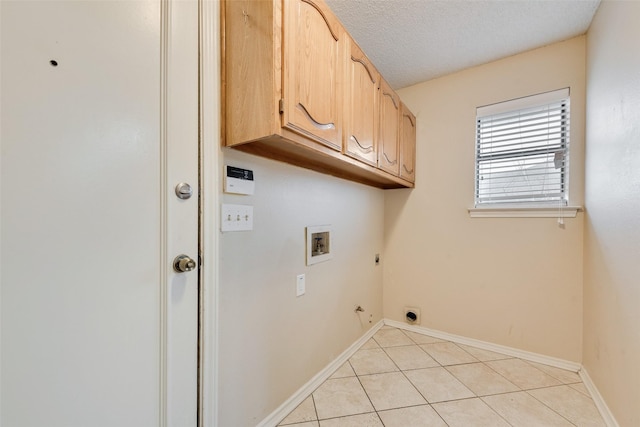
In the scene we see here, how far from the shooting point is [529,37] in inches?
71.2

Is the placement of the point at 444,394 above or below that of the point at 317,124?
below

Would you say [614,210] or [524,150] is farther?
[524,150]

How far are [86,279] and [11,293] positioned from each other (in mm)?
140

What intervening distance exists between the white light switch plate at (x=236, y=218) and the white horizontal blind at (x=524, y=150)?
6.47ft

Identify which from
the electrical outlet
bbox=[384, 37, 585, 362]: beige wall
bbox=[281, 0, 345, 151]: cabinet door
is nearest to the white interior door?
bbox=[281, 0, 345, 151]: cabinet door

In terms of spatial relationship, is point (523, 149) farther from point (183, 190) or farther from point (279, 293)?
point (183, 190)

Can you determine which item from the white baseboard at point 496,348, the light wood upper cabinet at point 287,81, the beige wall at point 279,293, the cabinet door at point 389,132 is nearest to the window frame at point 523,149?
the cabinet door at point 389,132

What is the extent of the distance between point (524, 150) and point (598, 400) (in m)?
1.68

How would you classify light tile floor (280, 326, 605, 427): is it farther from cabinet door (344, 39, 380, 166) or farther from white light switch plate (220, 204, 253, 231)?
cabinet door (344, 39, 380, 166)

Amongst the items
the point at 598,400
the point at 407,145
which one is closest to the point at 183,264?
the point at 407,145

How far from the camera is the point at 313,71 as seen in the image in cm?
109

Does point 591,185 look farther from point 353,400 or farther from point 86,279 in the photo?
point 86,279

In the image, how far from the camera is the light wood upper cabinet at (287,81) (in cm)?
94

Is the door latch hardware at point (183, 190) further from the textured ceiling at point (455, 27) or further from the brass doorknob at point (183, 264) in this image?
the textured ceiling at point (455, 27)
